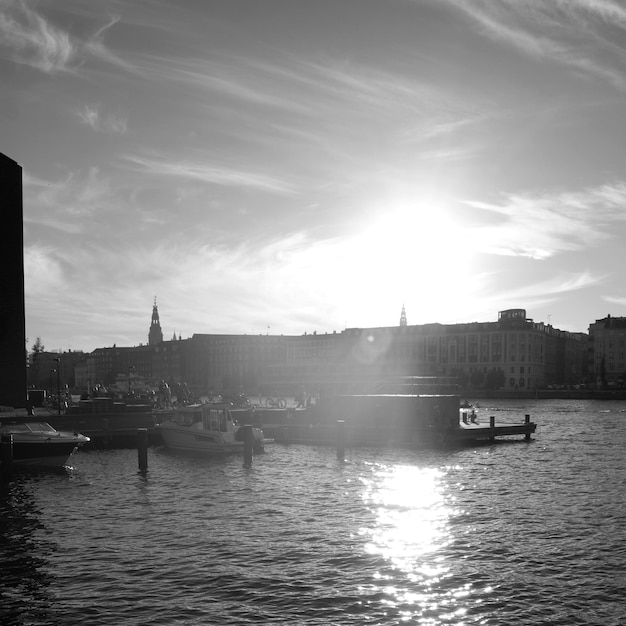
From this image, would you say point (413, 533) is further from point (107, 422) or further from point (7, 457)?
point (107, 422)

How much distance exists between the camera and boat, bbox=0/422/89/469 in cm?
5141

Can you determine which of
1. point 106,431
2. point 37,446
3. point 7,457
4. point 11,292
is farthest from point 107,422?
point 7,457

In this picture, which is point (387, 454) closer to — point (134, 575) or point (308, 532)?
Result: point (308, 532)

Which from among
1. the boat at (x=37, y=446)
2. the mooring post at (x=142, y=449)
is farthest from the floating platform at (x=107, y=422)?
the mooring post at (x=142, y=449)

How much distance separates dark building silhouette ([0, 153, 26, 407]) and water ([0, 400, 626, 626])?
77.2ft

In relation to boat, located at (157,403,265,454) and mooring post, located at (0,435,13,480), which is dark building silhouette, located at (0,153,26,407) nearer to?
boat, located at (157,403,265,454)

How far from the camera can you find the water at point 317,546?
2194 centimetres

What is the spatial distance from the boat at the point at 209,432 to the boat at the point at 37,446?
1053 centimetres

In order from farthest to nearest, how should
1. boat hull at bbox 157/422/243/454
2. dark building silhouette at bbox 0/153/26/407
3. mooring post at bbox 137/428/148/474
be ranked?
dark building silhouette at bbox 0/153/26/407 < boat hull at bbox 157/422/243/454 < mooring post at bbox 137/428/148/474

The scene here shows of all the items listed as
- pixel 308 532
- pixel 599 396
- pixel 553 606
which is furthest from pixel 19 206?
pixel 599 396

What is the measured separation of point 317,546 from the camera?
28922 mm

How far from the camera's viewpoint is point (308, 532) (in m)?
31.3

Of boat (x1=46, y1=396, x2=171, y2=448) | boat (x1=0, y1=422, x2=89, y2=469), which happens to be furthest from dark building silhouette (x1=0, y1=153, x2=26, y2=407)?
boat (x1=0, y1=422, x2=89, y2=469)

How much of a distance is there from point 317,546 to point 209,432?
105 feet
